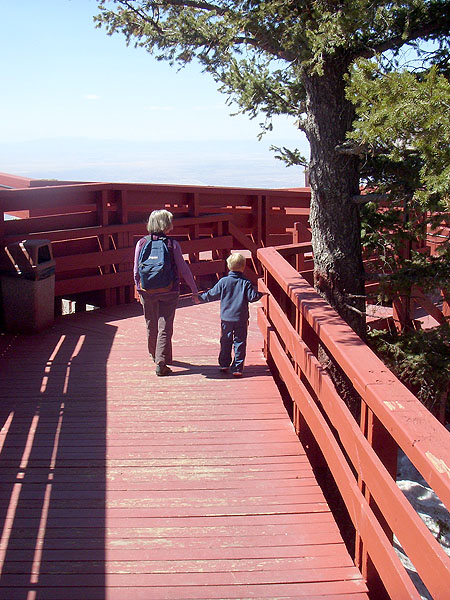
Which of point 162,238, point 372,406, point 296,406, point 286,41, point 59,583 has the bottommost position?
point 59,583

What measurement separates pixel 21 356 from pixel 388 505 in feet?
16.5

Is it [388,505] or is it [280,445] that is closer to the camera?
[388,505]

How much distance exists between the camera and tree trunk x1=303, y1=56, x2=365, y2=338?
6.88 meters

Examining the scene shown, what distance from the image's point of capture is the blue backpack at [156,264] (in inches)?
257

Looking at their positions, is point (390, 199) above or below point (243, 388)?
above

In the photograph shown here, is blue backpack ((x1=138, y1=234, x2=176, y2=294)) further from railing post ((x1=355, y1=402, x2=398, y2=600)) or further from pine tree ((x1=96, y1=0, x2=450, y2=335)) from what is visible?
railing post ((x1=355, y1=402, x2=398, y2=600))

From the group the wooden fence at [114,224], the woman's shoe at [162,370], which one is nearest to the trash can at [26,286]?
the wooden fence at [114,224]

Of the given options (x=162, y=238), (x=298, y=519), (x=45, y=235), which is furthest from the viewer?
(x=45, y=235)

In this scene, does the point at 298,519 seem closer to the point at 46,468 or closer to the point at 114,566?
the point at 114,566

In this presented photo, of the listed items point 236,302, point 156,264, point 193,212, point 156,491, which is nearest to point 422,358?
point 236,302

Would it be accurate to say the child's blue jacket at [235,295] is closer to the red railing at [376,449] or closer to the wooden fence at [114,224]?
the red railing at [376,449]

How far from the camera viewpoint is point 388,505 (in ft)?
9.89

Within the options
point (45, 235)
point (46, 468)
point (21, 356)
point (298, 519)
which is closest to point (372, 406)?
point (298, 519)

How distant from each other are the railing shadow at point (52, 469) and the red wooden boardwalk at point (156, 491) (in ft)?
0.03
